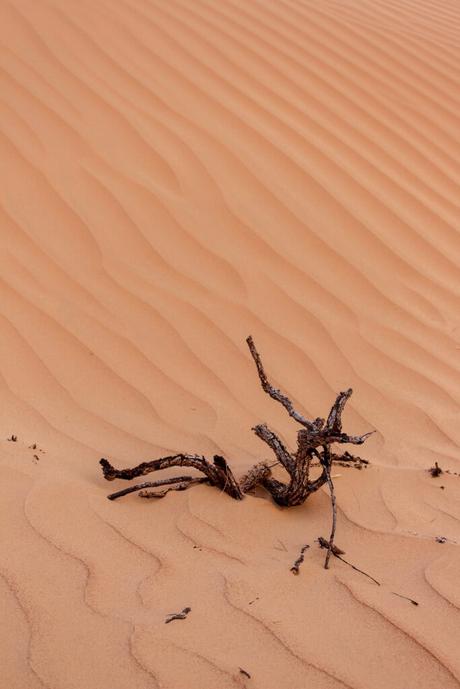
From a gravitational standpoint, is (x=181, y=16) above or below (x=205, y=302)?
above

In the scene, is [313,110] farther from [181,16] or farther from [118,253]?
[118,253]

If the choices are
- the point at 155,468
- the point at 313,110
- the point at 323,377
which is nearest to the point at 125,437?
the point at 155,468

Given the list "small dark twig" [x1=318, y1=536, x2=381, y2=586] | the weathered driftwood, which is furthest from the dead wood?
"small dark twig" [x1=318, y1=536, x2=381, y2=586]

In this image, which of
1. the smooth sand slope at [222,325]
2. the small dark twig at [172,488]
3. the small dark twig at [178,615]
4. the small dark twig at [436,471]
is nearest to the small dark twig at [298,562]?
the smooth sand slope at [222,325]

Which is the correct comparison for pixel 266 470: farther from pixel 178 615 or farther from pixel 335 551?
pixel 178 615

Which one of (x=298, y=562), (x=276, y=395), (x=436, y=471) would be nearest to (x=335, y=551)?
(x=298, y=562)

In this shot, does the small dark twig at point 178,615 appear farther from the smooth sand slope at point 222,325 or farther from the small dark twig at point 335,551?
the small dark twig at point 335,551

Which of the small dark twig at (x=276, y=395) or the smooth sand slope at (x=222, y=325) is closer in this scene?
the smooth sand slope at (x=222, y=325)

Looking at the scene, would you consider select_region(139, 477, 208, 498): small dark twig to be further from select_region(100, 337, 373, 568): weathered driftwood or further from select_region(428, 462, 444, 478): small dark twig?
select_region(428, 462, 444, 478): small dark twig
